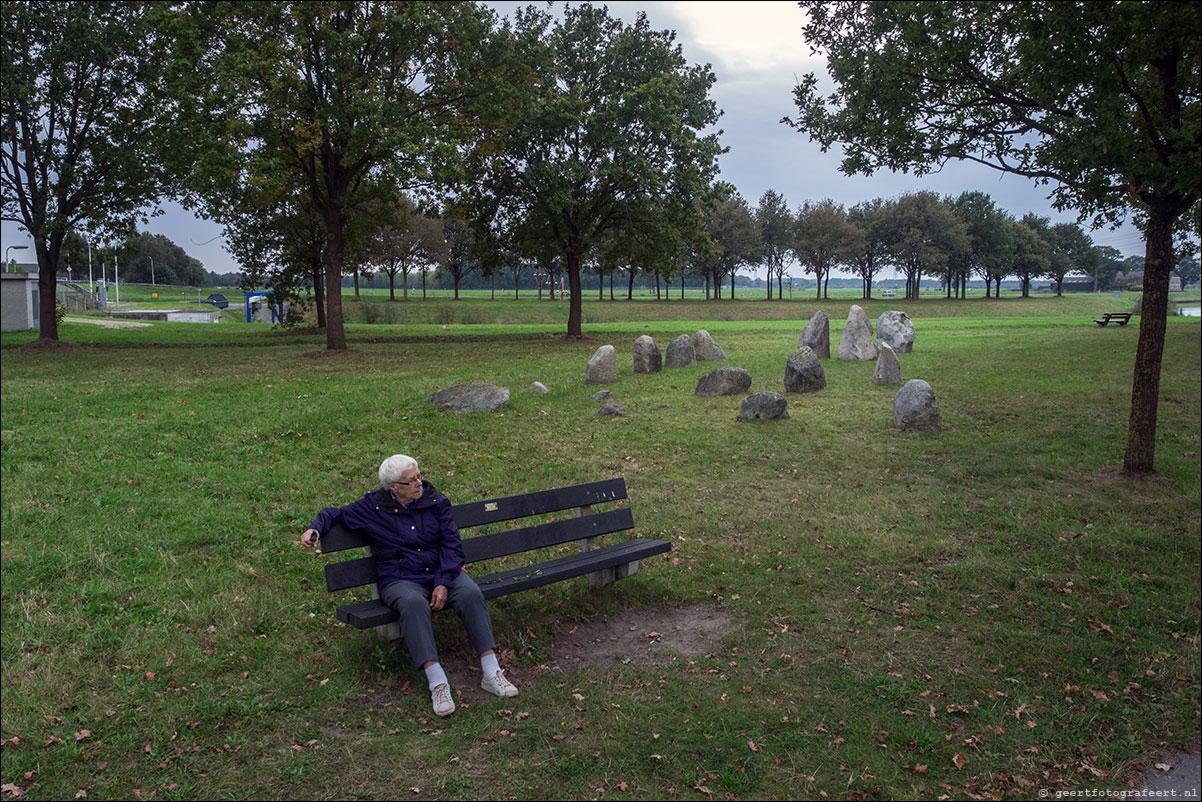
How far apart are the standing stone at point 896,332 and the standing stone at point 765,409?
12971 millimetres

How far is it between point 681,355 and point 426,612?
17.2 metres

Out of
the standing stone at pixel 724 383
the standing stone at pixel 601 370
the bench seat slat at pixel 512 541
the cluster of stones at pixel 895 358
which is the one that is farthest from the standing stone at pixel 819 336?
the bench seat slat at pixel 512 541

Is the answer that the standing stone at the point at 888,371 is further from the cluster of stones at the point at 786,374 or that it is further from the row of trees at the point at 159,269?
the row of trees at the point at 159,269

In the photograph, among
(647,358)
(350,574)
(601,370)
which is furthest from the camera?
(647,358)

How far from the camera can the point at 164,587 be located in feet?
21.3

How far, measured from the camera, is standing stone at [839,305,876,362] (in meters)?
23.5

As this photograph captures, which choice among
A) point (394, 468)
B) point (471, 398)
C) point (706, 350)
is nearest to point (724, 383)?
point (471, 398)

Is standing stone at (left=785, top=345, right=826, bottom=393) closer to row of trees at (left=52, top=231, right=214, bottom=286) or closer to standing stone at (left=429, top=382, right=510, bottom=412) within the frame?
standing stone at (left=429, top=382, right=510, bottom=412)

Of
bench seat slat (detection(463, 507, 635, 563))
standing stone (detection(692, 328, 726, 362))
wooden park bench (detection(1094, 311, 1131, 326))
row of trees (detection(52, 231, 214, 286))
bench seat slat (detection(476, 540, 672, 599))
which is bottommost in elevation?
bench seat slat (detection(476, 540, 672, 599))

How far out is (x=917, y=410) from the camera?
1349cm

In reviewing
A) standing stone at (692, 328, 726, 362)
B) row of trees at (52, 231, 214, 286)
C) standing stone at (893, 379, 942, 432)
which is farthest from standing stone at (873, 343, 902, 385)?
row of trees at (52, 231, 214, 286)

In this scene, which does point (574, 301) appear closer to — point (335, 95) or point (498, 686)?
point (335, 95)

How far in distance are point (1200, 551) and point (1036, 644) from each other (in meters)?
3.04

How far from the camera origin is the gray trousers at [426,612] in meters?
5.11
